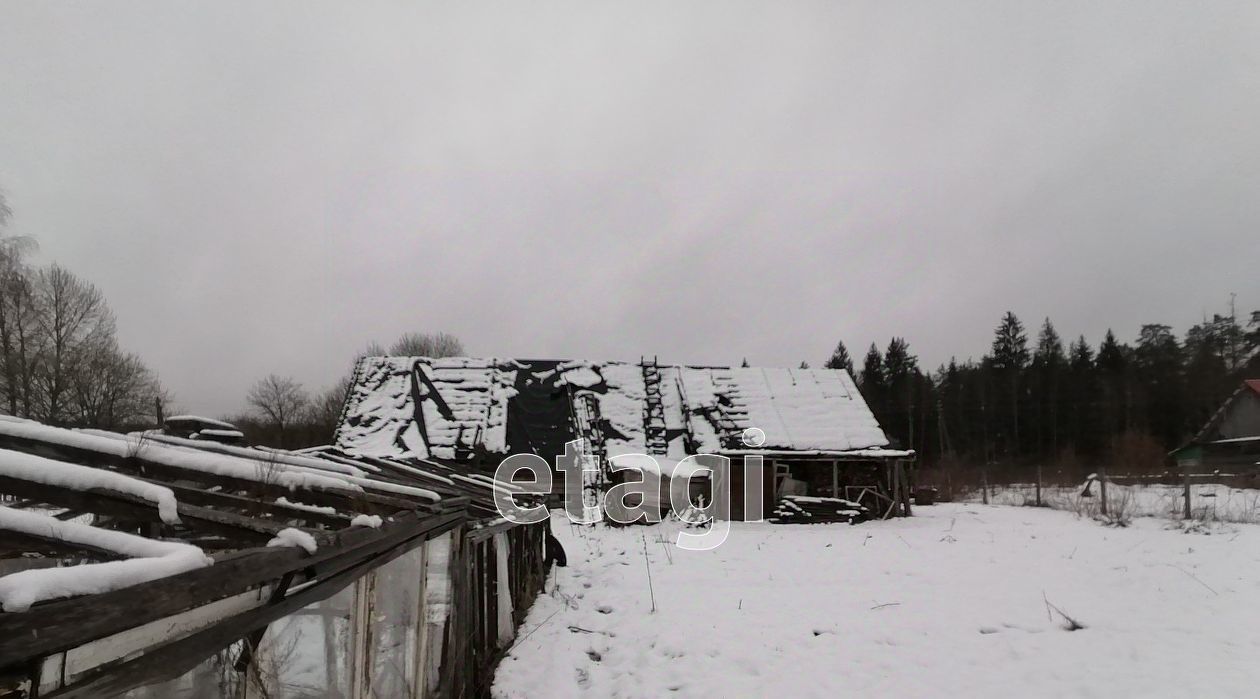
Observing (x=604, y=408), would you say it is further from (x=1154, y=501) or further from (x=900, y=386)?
(x=900, y=386)

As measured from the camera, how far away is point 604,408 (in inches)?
868

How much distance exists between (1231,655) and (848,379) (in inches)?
696

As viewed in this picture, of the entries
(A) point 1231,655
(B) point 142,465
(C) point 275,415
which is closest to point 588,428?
(A) point 1231,655

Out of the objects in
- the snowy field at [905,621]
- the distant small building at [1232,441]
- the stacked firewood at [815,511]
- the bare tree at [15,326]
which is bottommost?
the stacked firewood at [815,511]

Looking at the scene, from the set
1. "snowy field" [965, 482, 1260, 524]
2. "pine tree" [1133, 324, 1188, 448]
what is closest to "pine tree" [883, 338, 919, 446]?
"pine tree" [1133, 324, 1188, 448]

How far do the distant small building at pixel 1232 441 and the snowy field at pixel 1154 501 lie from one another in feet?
3.13

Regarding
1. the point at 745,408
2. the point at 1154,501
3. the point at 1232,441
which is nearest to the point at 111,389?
the point at 745,408

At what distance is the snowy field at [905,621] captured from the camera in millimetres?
6598

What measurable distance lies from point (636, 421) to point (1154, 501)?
1569 centimetres

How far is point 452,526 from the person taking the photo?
5289 mm

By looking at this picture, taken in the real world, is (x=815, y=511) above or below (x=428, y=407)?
below

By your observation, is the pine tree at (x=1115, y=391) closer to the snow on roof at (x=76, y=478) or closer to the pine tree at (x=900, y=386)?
the pine tree at (x=900, y=386)

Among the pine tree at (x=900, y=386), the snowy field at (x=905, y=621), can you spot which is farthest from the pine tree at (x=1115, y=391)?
the snowy field at (x=905, y=621)

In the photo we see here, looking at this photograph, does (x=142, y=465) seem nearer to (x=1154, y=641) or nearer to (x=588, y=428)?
(x=1154, y=641)
